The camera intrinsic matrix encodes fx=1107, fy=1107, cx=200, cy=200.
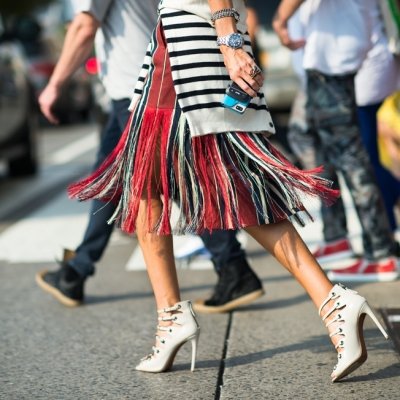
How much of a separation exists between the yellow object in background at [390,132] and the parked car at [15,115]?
430cm

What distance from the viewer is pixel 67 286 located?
530 cm

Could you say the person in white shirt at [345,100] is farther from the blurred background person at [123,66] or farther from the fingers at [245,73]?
the fingers at [245,73]

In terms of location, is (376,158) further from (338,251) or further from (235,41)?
(235,41)

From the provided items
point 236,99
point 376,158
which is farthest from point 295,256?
point 376,158

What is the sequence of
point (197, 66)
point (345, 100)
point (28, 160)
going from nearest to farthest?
point (197, 66) < point (345, 100) < point (28, 160)

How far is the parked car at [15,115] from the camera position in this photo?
31.7 feet

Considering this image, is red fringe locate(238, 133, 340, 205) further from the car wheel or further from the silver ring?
the car wheel

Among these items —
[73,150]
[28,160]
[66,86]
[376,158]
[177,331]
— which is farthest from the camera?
[66,86]

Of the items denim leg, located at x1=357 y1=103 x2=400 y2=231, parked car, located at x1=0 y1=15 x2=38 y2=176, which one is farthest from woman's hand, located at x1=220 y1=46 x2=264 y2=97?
parked car, located at x1=0 y1=15 x2=38 y2=176

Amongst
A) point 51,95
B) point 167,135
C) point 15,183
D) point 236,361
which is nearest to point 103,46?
point 51,95

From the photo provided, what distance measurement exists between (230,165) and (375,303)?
1.53 metres

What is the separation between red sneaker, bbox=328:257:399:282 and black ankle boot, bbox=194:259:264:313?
68 centimetres

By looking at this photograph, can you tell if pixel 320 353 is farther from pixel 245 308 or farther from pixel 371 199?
pixel 371 199

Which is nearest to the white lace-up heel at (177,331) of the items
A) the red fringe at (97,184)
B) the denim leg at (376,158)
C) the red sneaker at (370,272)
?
the red fringe at (97,184)
